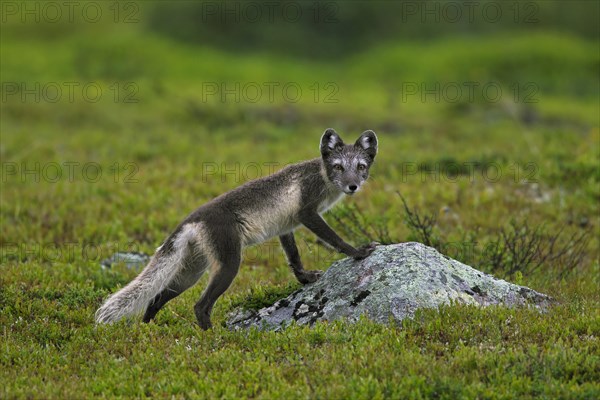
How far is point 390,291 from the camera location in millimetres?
9242

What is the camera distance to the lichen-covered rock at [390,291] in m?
9.21

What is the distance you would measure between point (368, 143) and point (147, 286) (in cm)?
356

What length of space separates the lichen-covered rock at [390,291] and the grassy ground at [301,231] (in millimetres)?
391

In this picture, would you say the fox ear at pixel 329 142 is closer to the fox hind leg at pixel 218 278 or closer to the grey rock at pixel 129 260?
the fox hind leg at pixel 218 278

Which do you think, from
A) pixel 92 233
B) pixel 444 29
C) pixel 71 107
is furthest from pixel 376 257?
pixel 444 29

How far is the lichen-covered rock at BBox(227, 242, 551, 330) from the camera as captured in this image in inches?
363

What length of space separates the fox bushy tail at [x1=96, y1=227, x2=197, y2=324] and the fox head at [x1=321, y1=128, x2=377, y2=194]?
213 cm

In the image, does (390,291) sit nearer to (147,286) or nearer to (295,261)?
(295,261)

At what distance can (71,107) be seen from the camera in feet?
84.1

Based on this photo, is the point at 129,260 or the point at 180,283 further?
the point at 129,260

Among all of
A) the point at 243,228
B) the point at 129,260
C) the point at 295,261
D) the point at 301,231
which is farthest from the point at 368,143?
the point at 129,260

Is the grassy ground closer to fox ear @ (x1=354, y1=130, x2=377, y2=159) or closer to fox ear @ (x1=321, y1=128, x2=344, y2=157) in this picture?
fox ear @ (x1=321, y1=128, x2=344, y2=157)

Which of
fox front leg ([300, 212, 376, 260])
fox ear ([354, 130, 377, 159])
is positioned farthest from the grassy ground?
fox ear ([354, 130, 377, 159])

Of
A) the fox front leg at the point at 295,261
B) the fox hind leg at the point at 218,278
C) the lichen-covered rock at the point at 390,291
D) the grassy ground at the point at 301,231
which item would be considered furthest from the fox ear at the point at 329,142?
the grassy ground at the point at 301,231
